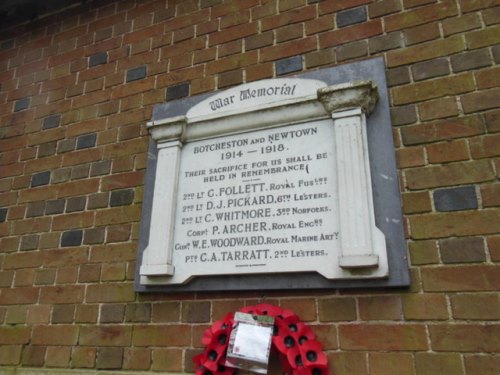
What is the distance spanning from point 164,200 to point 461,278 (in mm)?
1554

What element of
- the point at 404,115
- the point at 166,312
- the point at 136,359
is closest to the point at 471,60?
the point at 404,115

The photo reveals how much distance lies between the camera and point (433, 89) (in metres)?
2.14

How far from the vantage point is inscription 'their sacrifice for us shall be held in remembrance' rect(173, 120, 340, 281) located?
206cm

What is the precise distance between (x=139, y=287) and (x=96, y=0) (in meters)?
2.44

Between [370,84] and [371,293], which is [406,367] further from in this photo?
[370,84]

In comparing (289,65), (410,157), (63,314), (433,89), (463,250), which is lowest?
(63,314)

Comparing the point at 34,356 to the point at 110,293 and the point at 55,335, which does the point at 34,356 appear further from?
the point at 110,293

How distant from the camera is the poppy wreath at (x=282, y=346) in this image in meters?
1.85

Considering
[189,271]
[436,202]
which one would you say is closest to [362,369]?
[436,202]

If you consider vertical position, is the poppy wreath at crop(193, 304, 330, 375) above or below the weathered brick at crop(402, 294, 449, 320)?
below

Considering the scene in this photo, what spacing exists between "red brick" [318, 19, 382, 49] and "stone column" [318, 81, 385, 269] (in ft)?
1.40

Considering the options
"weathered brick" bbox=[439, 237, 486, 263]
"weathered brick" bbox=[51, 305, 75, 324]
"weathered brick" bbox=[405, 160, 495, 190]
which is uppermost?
"weathered brick" bbox=[405, 160, 495, 190]

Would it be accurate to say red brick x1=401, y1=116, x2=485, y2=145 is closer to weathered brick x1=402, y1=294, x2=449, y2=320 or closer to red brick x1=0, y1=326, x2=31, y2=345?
weathered brick x1=402, y1=294, x2=449, y2=320

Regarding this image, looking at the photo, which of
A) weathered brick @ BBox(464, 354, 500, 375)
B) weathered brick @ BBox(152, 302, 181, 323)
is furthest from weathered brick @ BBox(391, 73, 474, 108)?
weathered brick @ BBox(152, 302, 181, 323)
